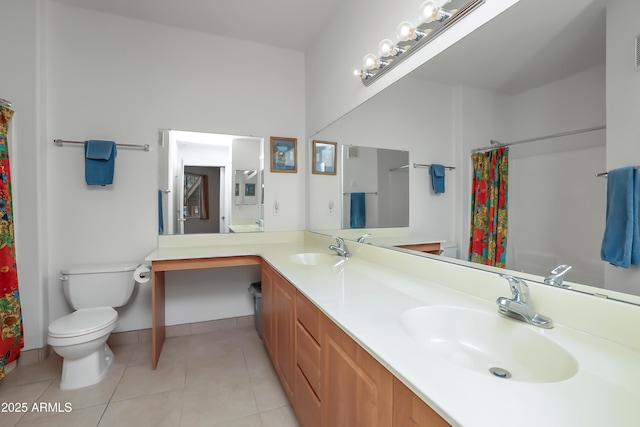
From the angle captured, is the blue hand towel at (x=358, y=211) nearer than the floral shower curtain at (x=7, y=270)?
No

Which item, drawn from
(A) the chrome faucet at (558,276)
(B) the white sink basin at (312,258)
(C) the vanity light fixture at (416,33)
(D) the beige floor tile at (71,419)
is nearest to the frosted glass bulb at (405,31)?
(C) the vanity light fixture at (416,33)

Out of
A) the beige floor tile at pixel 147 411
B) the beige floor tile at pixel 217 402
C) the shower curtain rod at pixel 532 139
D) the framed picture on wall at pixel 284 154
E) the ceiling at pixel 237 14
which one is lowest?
the beige floor tile at pixel 217 402

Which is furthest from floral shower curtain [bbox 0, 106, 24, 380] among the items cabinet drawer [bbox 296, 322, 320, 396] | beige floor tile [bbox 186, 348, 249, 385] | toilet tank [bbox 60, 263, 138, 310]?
cabinet drawer [bbox 296, 322, 320, 396]

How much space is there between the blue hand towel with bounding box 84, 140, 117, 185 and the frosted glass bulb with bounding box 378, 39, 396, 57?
204 cm

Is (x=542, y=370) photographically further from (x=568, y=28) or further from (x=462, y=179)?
(x=568, y=28)

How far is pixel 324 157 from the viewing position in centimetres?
→ 243

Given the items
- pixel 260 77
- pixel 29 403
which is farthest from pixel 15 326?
pixel 260 77

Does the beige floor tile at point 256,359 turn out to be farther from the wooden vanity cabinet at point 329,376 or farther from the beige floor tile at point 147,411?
the beige floor tile at point 147,411

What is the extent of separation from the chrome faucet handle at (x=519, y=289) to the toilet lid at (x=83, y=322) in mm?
2234

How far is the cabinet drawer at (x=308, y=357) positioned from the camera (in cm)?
108

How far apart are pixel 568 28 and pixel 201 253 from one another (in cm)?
223

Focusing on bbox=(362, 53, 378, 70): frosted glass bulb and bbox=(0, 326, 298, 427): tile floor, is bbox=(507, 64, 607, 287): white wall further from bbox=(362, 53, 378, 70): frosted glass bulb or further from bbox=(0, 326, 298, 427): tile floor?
bbox=(0, 326, 298, 427): tile floor

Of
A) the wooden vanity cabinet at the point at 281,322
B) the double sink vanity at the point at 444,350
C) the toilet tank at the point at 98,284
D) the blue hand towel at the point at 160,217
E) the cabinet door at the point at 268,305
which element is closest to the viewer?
the double sink vanity at the point at 444,350

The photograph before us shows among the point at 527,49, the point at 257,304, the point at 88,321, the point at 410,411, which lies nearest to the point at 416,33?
the point at 527,49
